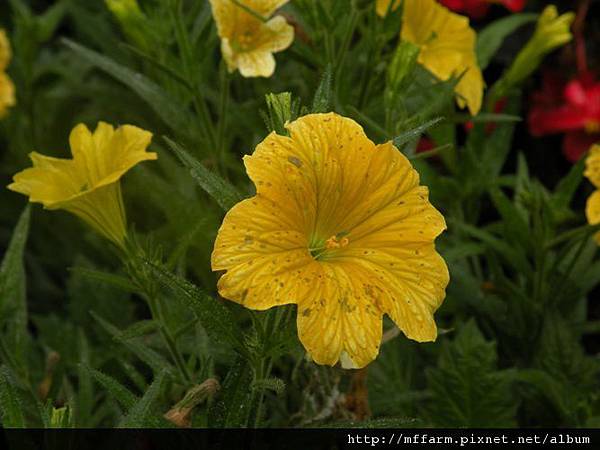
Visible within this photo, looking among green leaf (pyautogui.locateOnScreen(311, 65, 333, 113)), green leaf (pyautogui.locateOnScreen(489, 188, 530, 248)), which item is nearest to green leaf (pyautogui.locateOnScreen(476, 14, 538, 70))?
green leaf (pyautogui.locateOnScreen(489, 188, 530, 248))

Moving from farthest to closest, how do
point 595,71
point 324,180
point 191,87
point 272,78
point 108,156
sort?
point 595,71
point 272,78
point 191,87
point 108,156
point 324,180

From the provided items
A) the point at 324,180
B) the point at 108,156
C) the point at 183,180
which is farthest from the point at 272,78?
the point at 324,180

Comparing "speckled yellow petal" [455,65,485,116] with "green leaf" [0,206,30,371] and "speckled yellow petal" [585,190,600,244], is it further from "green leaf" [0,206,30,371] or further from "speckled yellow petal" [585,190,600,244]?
"green leaf" [0,206,30,371]

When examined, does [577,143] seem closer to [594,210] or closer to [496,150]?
[496,150]

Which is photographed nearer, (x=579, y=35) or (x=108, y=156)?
(x=108, y=156)

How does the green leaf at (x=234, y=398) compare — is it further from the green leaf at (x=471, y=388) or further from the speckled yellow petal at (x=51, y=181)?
the green leaf at (x=471, y=388)

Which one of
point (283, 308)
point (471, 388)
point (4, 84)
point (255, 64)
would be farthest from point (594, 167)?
point (4, 84)

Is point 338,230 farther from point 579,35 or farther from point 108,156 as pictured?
point 579,35
